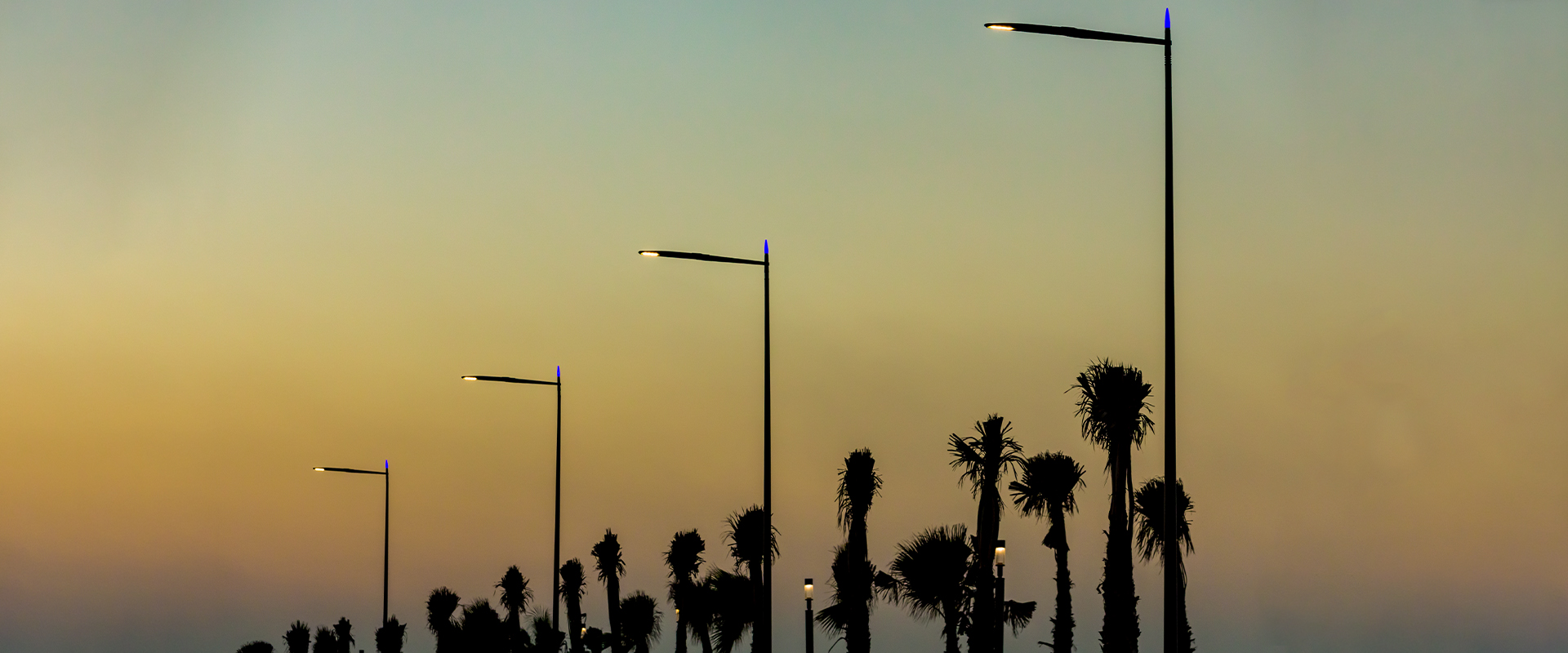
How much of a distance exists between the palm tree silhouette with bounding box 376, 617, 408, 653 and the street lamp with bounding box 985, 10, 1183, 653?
316ft

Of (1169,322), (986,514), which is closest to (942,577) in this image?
(986,514)

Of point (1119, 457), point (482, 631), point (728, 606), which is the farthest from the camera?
point (482, 631)

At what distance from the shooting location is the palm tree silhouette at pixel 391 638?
111 m

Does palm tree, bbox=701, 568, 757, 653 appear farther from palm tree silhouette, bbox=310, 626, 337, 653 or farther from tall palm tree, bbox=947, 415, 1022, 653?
palm tree silhouette, bbox=310, 626, 337, 653

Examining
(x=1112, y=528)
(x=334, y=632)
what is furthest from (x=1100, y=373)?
(x=334, y=632)

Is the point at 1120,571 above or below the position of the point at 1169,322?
below

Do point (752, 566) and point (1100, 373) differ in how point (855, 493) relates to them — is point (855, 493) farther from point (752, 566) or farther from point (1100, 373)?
point (1100, 373)

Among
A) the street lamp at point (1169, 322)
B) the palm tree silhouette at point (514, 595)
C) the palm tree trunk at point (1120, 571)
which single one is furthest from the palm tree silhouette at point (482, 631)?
the street lamp at point (1169, 322)

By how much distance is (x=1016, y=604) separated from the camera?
187ft

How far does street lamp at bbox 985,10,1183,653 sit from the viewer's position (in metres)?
19.5

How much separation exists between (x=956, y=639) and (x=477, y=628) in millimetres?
57663

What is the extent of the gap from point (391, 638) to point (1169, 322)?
106 m

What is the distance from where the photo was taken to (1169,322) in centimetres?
2053

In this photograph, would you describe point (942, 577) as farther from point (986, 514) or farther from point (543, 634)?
point (543, 634)
